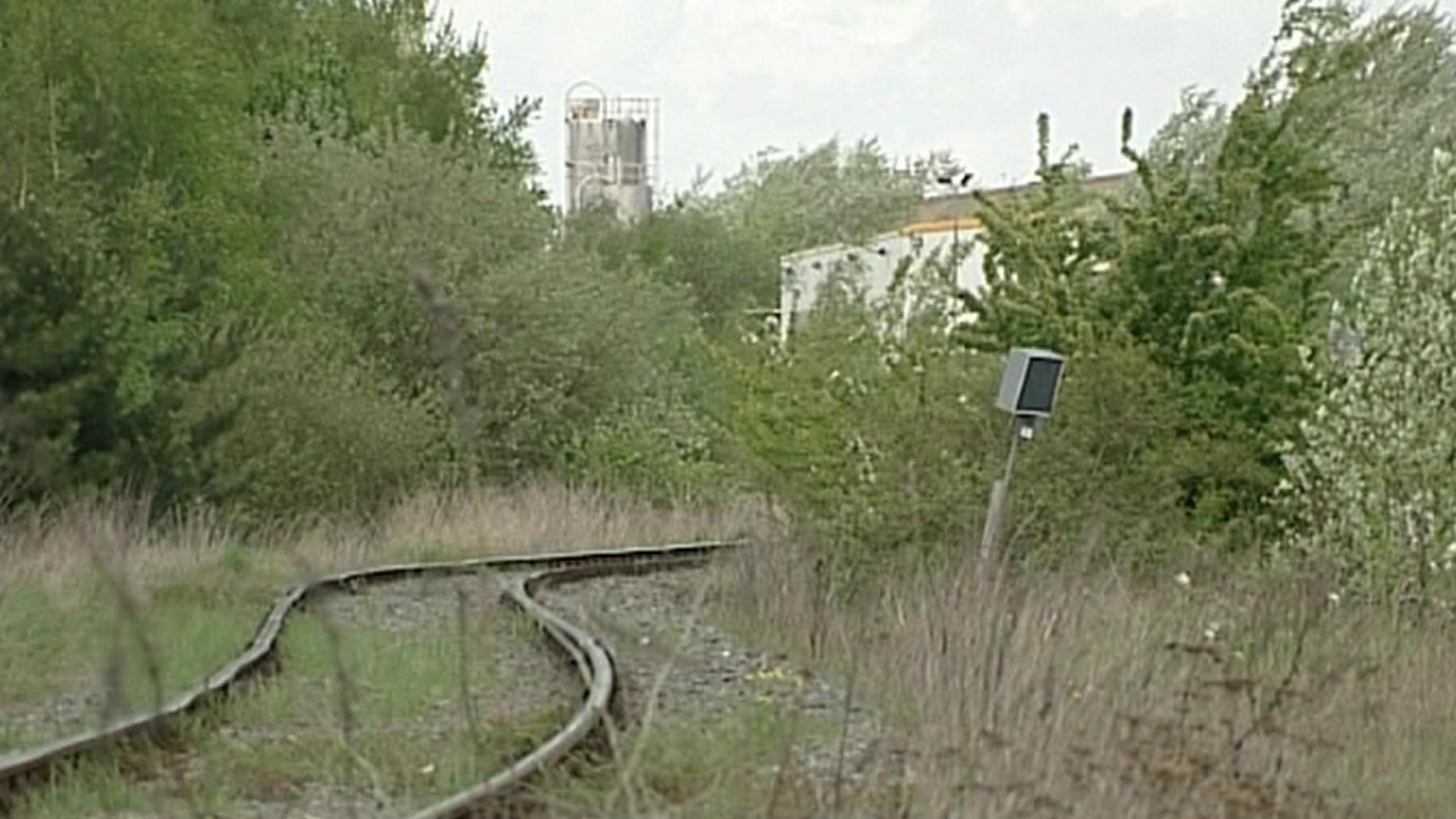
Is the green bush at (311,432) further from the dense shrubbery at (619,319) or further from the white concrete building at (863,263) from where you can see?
the white concrete building at (863,263)

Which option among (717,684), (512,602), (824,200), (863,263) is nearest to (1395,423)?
(717,684)

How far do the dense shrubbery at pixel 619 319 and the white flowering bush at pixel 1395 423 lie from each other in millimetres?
31

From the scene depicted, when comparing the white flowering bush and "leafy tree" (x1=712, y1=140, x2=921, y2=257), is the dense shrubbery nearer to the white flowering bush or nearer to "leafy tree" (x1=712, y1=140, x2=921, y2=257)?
the white flowering bush

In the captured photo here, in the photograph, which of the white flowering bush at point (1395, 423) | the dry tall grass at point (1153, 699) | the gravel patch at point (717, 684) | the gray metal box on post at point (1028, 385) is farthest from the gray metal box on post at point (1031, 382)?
the gravel patch at point (717, 684)

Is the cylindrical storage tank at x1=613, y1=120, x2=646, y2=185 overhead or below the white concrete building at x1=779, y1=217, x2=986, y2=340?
overhead

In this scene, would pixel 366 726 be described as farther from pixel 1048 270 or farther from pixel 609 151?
pixel 609 151

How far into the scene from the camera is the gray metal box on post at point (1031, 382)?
14312 millimetres

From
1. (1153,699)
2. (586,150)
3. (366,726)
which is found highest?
(586,150)

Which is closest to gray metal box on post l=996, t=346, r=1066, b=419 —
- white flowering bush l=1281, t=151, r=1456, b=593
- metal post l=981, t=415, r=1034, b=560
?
metal post l=981, t=415, r=1034, b=560

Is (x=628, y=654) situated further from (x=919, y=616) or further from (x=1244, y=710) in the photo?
(x=1244, y=710)

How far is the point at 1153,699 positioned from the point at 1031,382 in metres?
6.85

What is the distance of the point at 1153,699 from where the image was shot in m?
7.72

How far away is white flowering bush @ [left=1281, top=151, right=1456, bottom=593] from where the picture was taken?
14.0 metres

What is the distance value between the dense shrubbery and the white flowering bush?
1.2 inches
